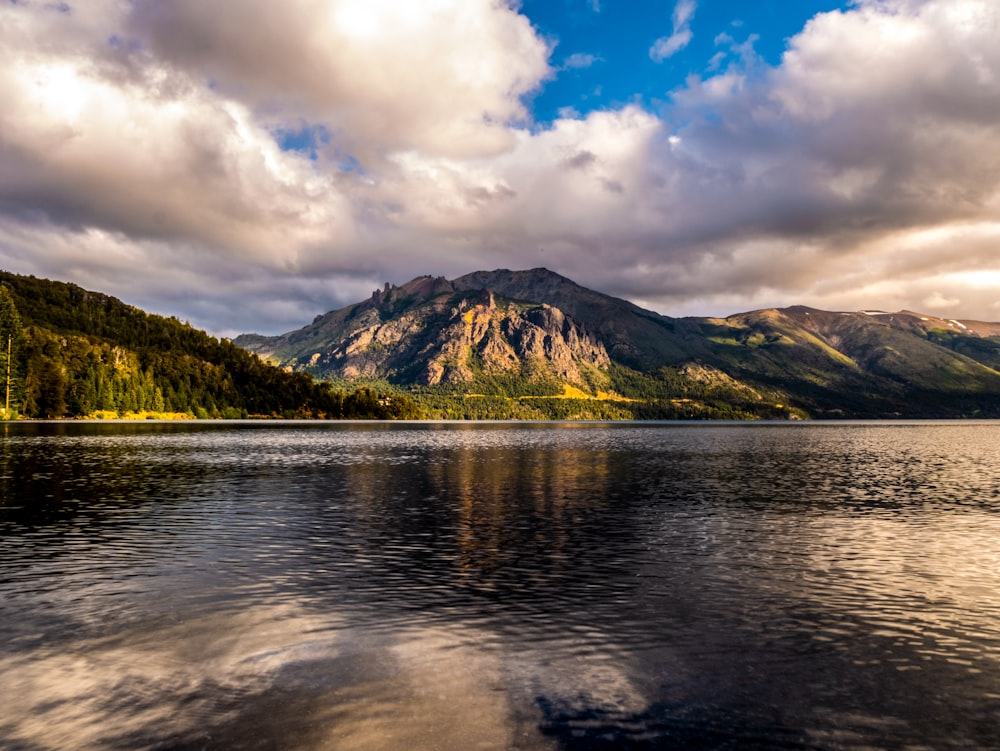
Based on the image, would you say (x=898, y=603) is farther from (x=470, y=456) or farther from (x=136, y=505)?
(x=470, y=456)

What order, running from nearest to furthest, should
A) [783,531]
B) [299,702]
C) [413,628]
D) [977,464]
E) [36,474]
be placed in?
[299,702], [413,628], [783,531], [36,474], [977,464]

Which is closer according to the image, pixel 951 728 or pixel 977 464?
pixel 951 728

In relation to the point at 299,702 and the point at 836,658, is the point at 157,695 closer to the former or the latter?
the point at 299,702

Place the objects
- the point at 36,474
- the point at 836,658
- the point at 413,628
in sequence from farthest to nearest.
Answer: the point at 36,474
the point at 413,628
the point at 836,658

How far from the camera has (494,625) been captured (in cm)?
2428

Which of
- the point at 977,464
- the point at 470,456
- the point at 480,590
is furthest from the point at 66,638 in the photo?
the point at 977,464

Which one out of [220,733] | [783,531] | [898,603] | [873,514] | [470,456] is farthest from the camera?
[470,456]

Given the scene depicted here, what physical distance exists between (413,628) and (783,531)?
1256 inches

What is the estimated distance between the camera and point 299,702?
694 inches

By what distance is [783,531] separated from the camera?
4534 cm

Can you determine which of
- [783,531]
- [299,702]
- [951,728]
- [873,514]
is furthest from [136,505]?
[873,514]

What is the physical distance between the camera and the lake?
16516 millimetres

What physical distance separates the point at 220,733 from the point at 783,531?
40289 mm

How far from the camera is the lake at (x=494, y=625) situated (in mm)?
16516
